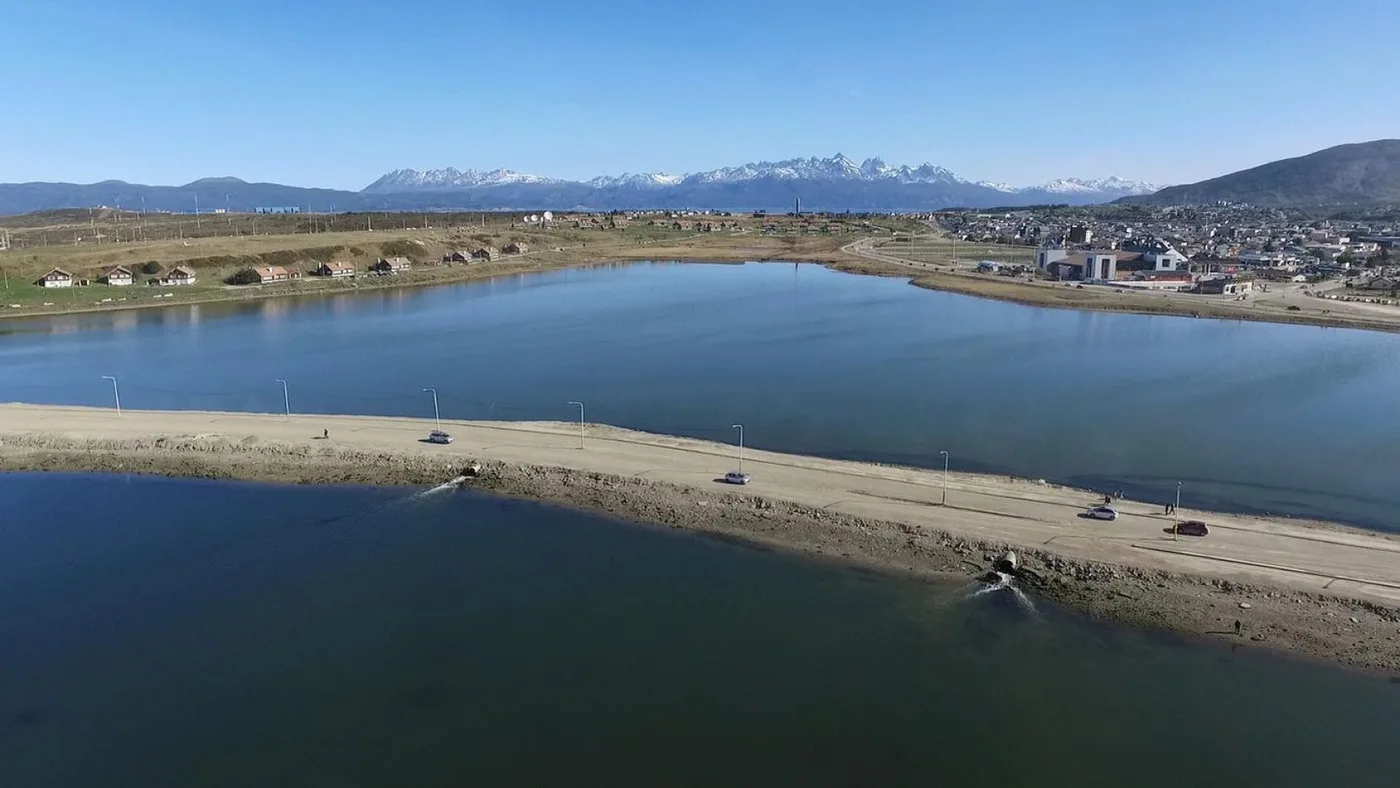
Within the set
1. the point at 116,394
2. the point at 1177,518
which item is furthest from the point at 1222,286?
the point at 116,394

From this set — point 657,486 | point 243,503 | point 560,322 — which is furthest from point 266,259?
point 657,486

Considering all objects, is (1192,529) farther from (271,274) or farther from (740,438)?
(271,274)

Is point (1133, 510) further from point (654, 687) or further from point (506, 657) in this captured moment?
point (506, 657)

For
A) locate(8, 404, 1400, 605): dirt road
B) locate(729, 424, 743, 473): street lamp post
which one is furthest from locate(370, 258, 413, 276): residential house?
locate(729, 424, 743, 473): street lamp post

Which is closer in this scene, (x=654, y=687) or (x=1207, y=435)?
(x=654, y=687)

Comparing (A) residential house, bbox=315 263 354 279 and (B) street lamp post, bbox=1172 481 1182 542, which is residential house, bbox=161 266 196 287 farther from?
(B) street lamp post, bbox=1172 481 1182 542

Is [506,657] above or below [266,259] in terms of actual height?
below

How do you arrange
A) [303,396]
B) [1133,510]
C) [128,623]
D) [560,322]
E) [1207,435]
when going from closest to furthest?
[128,623] < [1133,510] < [1207,435] < [303,396] < [560,322]
